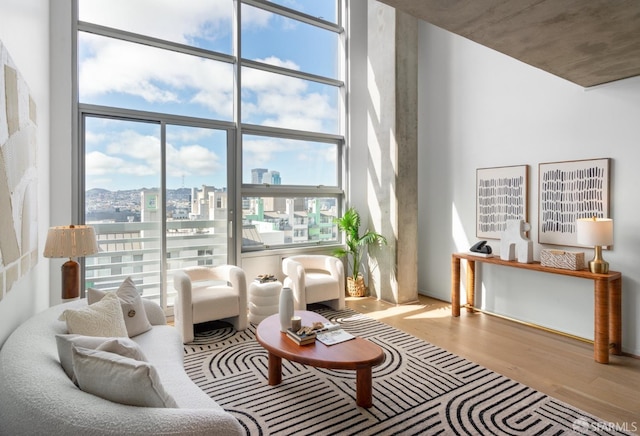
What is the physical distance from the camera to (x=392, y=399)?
2418mm

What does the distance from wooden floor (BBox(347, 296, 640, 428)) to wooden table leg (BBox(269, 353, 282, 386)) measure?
1.65 metres

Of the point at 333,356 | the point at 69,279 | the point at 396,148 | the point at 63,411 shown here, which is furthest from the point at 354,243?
the point at 63,411

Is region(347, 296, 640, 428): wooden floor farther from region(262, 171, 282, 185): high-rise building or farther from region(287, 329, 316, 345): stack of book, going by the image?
region(262, 171, 282, 185): high-rise building

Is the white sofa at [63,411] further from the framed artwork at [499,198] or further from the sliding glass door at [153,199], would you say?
the framed artwork at [499,198]

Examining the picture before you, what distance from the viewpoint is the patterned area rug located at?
83.6 inches

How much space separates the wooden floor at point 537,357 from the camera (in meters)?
2.41

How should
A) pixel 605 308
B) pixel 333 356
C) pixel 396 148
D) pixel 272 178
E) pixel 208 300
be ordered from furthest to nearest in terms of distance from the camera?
pixel 272 178 < pixel 396 148 < pixel 208 300 < pixel 605 308 < pixel 333 356

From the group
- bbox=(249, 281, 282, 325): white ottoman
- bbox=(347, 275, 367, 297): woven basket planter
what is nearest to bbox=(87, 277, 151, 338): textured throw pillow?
bbox=(249, 281, 282, 325): white ottoman

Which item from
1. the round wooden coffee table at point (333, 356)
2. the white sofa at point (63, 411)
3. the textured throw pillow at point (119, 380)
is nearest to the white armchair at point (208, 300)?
the round wooden coffee table at point (333, 356)

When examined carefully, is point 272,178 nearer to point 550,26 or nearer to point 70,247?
point 70,247

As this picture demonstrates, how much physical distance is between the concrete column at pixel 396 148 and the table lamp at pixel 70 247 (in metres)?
3.48

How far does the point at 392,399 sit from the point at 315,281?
2010mm

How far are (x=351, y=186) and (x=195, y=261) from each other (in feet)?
8.48

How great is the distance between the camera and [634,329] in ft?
10.3
